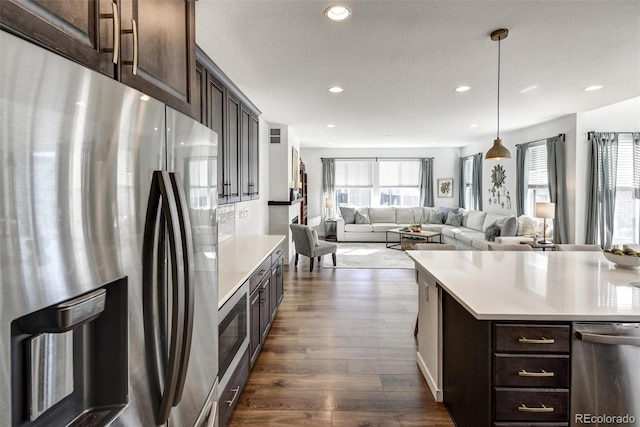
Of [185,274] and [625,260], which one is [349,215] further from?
[185,274]

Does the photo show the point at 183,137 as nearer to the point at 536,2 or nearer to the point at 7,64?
the point at 7,64

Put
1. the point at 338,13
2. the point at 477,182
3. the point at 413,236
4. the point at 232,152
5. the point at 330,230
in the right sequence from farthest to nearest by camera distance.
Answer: the point at 330,230
the point at 477,182
the point at 413,236
the point at 232,152
the point at 338,13

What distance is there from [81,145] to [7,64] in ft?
0.52

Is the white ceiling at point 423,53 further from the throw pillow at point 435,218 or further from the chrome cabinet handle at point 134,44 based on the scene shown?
the throw pillow at point 435,218

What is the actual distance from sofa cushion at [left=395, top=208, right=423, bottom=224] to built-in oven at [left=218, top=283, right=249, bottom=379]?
24.5 ft

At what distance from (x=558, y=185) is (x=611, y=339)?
193 inches

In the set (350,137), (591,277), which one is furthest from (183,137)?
(350,137)

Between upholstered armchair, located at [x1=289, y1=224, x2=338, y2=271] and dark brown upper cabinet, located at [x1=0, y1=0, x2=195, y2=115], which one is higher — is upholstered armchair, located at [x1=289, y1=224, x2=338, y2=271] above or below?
below

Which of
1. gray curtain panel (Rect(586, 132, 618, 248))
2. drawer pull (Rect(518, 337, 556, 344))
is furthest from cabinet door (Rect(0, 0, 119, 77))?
gray curtain panel (Rect(586, 132, 618, 248))

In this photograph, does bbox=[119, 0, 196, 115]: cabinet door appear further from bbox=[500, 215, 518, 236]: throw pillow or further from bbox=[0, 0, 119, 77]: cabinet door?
bbox=[500, 215, 518, 236]: throw pillow

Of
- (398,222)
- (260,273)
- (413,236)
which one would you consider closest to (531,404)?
(260,273)

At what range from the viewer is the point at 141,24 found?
40.2 inches

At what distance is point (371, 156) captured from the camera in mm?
9742

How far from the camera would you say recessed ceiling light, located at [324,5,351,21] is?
2133 millimetres
